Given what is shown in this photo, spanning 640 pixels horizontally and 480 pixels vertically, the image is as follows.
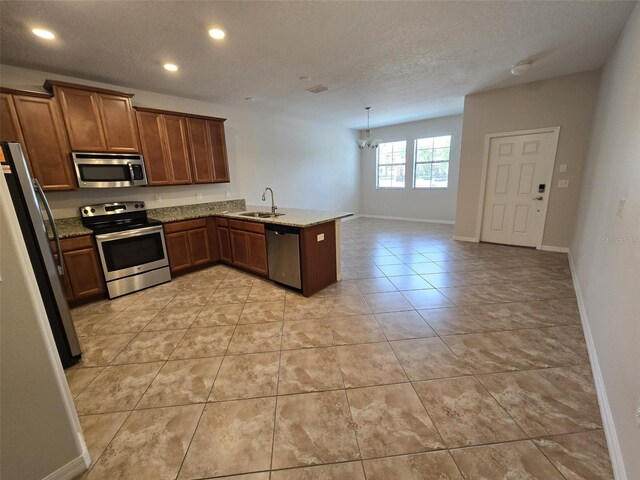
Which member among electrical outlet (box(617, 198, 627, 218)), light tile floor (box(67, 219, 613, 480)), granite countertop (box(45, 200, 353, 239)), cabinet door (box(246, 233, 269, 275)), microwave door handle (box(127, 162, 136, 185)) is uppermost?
microwave door handle (box(127, 162, 136, 185))

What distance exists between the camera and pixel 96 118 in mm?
3141

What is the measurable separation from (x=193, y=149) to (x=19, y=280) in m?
3.42

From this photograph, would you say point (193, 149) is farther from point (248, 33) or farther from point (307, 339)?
point (307, 339)

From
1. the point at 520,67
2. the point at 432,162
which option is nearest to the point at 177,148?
the point at 520,67

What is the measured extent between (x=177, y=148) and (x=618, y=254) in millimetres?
4841

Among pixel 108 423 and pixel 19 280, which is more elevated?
pixel 19 280

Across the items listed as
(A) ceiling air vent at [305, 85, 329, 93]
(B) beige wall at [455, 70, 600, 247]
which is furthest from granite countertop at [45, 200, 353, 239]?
(B) beige wall at [455, 70, 600, 247]

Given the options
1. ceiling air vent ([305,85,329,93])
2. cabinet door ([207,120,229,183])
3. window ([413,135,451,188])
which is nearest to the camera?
ceiling air vent ([305,85,329,93])

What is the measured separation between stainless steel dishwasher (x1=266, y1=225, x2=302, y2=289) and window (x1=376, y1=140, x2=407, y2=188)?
5.65 metres

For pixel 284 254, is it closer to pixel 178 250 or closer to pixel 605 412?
pixel 178 250

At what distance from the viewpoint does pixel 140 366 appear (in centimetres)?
207

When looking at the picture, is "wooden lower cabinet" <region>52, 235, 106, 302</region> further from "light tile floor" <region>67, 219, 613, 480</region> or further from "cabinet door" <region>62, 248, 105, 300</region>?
"light tile floor" <region>67, 219, 613, 480</region>

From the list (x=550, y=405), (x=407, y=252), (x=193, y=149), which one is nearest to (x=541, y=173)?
(x=407, y=252)

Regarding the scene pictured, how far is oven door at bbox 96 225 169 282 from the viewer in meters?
3.15
